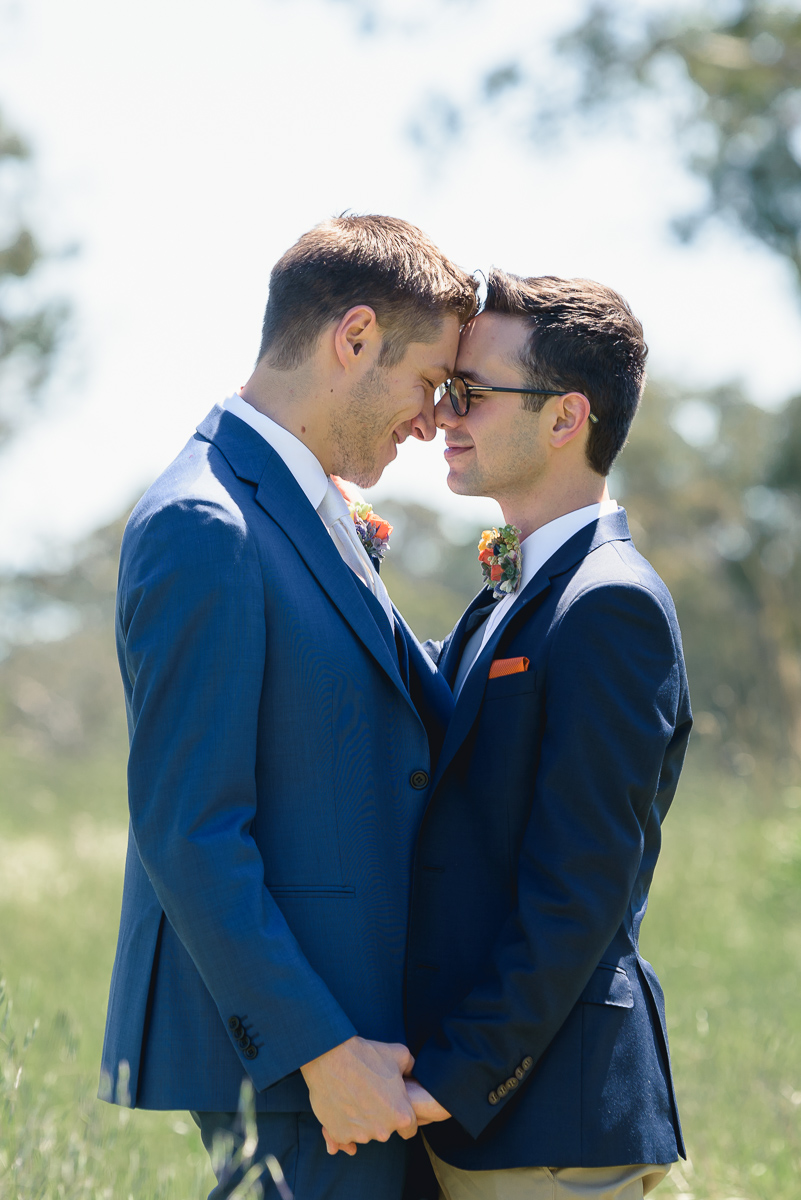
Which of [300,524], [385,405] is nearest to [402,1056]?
[300,524]

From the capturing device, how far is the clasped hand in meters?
1.87

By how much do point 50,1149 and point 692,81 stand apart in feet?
34.5

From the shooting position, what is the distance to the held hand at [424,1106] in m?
1.95

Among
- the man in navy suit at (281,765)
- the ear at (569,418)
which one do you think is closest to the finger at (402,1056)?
the man in navy suit at (281,765)

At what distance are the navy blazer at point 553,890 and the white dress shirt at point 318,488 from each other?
349 mm

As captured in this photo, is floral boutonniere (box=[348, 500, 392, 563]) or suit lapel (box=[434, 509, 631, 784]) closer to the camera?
suit lapel (box=[434, 509, 631, 784])

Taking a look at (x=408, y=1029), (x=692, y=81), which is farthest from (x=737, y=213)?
(x=408, y=1029)

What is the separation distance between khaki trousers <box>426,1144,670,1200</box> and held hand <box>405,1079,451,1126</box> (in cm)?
21

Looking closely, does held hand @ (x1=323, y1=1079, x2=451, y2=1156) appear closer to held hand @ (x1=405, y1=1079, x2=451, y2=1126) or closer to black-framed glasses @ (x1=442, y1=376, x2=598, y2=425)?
held hand @ (x1=405, y1=1079, x2=451, y2=1126)

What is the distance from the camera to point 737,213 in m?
11.5

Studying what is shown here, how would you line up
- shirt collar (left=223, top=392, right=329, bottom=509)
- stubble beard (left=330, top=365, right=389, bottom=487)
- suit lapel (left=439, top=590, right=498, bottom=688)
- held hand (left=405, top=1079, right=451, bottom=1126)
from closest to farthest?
Answer: held hand (left=405, top=1079, right=451, bottom=1126) → shirt collar (left=223, top=392, right=329, bottom=509) → stubble beard (left=330, top=365, right=389, bottom=487) → suit lapel (left=439, top=590, right=498, bottom=688)

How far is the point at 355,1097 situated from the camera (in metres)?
1.88

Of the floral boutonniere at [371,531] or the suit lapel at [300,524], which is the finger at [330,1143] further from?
the floral boutonniere at [371,531]

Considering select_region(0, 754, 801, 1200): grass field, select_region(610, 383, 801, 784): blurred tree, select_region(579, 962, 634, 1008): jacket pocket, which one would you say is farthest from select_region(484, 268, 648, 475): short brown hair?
select_region(610, 383, 801, 784): blurred tree
